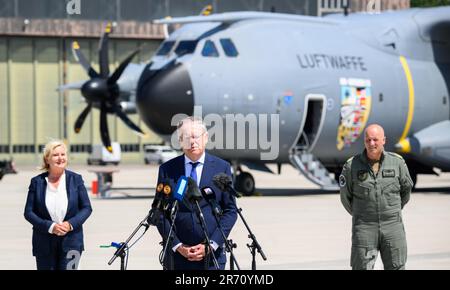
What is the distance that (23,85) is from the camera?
244ft

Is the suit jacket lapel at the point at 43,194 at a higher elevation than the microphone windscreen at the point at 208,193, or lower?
lower

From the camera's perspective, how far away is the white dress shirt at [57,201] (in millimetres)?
10227

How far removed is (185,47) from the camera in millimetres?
29672

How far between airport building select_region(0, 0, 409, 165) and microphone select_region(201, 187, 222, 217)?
199ft

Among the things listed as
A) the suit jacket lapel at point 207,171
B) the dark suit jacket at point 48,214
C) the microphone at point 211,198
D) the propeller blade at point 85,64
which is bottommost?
the dark suit jacket at point 48,214

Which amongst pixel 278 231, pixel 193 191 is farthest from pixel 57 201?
pixel 278 231

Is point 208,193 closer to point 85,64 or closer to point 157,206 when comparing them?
point 157,206

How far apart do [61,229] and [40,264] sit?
1.29 feet

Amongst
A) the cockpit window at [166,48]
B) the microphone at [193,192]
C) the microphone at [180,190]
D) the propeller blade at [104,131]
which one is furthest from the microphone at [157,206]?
the propeller blade at [104,131]

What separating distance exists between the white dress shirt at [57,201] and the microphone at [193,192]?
1.65 m

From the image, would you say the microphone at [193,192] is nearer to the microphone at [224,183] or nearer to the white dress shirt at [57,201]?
the microphone at [224,183]

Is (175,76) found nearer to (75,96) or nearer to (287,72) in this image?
(287,72)

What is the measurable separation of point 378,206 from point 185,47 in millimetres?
19263
